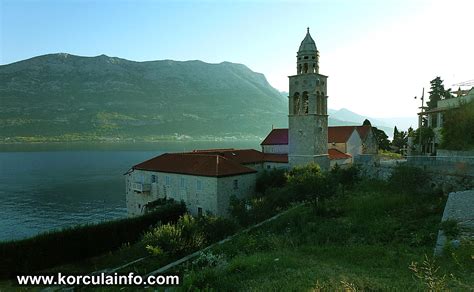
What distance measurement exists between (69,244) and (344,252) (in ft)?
73.9

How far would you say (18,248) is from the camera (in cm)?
2297

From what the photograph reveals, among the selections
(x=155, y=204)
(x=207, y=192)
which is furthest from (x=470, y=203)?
(x=155, y=204)

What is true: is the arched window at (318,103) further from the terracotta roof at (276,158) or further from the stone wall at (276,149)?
the stone wall at (276,149)

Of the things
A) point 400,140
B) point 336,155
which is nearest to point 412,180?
point 336,155

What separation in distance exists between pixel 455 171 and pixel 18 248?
98.1 ft

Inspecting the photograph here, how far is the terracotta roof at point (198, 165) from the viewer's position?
3467 cm

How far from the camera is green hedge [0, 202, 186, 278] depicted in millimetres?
22828

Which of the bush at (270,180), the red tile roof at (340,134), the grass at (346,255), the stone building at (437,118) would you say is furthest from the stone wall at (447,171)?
the red tile roof at (340,134)

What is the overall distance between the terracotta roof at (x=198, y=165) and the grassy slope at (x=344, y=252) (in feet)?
45.8

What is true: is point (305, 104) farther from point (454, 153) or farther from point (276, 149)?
point (454, 153)

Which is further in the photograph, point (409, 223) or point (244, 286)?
point (409, 223)

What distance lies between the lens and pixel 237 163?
38781mm

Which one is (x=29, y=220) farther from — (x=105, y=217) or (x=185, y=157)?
(x=185, y=157)

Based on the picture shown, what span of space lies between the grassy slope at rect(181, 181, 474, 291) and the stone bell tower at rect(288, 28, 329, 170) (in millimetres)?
18526
